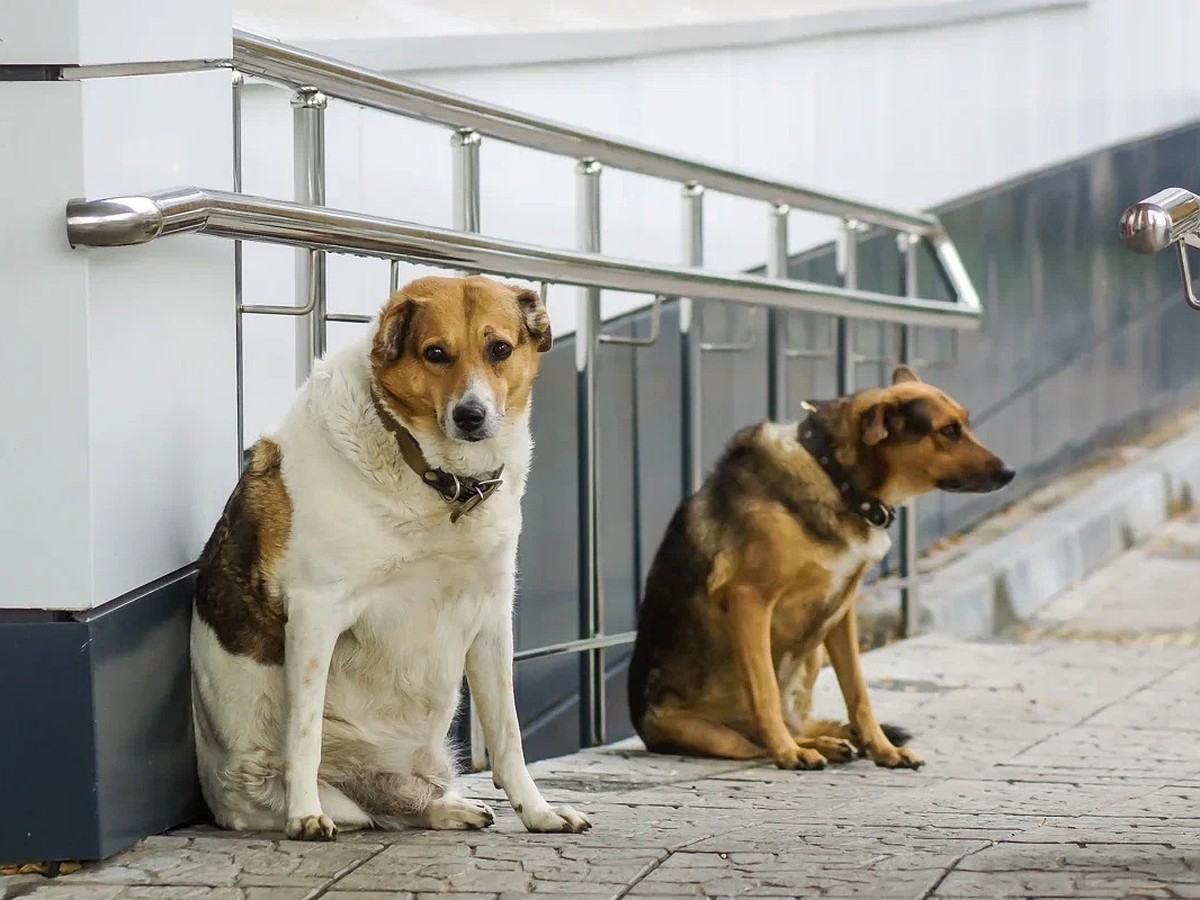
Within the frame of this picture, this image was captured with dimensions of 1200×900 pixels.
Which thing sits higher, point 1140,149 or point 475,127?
point 1140,149

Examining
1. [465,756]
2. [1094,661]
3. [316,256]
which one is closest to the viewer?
[316,256]

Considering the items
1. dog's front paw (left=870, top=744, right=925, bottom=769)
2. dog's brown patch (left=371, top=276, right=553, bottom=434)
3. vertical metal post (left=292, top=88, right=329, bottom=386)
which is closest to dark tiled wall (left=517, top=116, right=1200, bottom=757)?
dog's front paw (left=870, top=744, right=925, bottom=769)

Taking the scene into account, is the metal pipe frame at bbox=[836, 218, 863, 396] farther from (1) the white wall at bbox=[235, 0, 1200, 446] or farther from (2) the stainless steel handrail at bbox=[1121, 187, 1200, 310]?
(2) the stainless steel handrail at bbox=[1121, 187, 1200, 310]

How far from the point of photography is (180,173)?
9.32ft

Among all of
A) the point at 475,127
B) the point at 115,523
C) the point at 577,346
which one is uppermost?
the point at 475,127

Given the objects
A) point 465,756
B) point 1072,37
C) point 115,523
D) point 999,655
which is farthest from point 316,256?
point 1072,37

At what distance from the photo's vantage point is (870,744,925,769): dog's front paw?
410 centimetres

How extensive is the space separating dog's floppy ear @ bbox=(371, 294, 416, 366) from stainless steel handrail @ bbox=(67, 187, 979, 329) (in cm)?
25

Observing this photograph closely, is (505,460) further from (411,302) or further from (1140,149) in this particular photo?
(1140,149)

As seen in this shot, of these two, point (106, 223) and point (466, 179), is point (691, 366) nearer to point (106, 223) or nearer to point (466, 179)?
point (466, 179)

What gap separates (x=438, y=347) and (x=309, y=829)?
82 centimetres

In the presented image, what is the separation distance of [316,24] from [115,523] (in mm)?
2385

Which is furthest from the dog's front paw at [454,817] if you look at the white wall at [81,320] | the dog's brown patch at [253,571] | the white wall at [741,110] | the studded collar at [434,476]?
the white wall at [741,110]

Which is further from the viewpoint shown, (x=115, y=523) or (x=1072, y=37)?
(x=1072, y=37)
